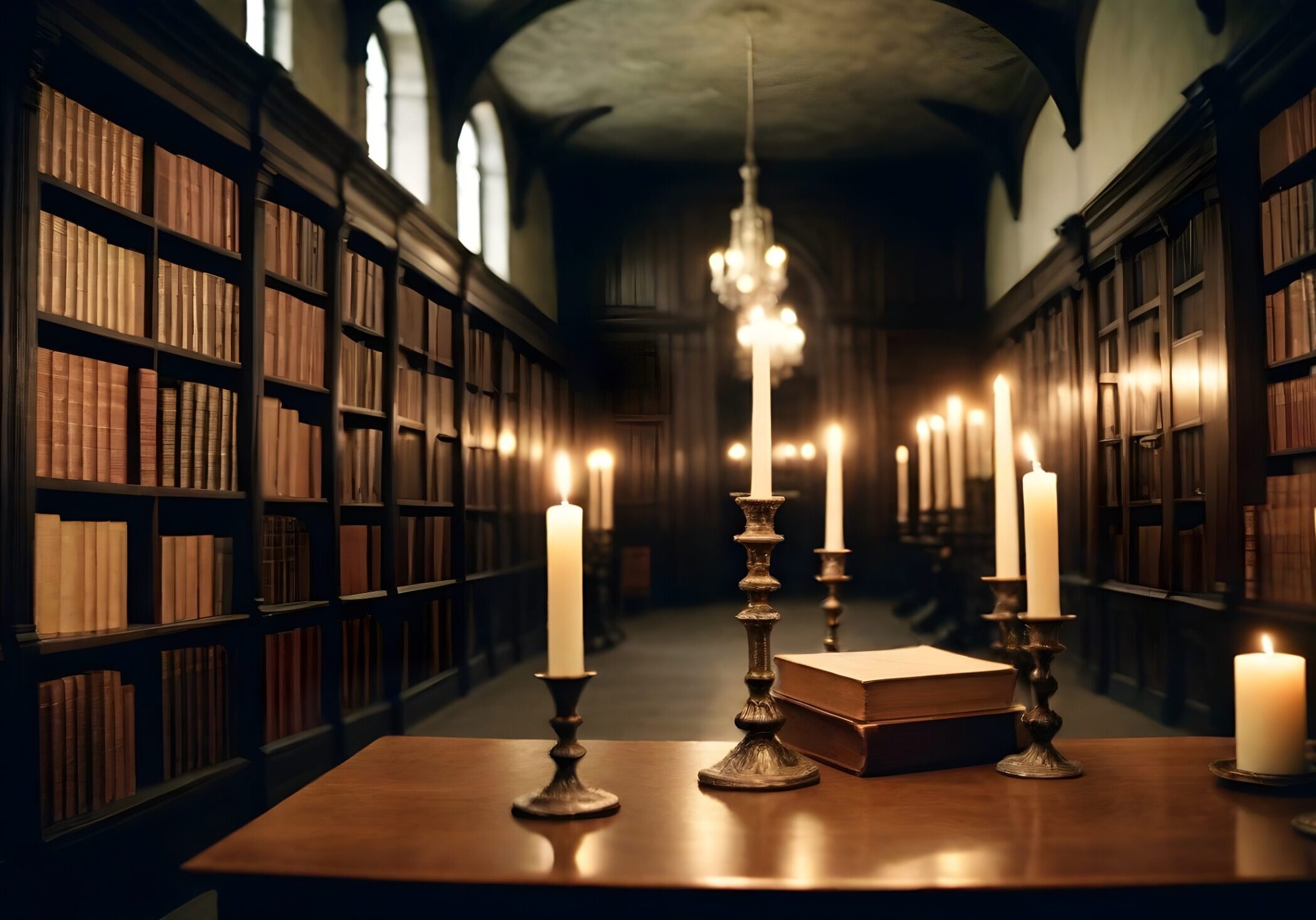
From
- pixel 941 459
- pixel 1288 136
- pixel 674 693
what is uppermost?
pixel 1288 136

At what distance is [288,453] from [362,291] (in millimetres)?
1047

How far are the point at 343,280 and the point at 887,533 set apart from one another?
6740mm

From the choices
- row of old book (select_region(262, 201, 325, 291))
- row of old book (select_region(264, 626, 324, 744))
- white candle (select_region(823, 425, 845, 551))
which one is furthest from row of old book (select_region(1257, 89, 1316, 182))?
row of old book (select_region(264, 626, 324, 744))

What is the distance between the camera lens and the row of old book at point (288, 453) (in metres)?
3.91

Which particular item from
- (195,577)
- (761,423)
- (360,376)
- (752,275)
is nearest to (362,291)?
(360,376)

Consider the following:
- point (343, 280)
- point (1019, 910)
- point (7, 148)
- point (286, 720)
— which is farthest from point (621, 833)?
point (343, 280)

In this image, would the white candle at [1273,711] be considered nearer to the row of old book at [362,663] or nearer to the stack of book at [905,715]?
the stack of book at [905,715]

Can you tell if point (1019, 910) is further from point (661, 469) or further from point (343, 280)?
point (661, 469)

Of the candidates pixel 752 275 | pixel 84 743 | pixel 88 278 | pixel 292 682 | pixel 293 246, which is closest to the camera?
pixel 84 743

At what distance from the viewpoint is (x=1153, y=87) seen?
5.18 m

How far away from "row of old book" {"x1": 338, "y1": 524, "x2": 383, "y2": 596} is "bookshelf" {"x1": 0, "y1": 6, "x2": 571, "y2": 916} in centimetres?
1

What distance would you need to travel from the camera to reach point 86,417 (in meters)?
2.84

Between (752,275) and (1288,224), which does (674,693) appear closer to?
(752,275)

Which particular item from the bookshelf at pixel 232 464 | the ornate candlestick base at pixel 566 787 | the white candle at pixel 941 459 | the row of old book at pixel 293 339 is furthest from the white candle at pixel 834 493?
the row of old book at pixel 293 339
